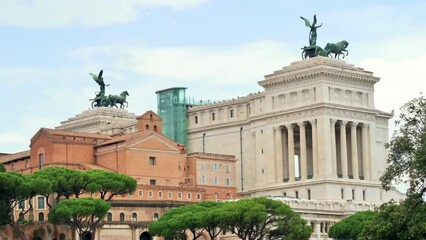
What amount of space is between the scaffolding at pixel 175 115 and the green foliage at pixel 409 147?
337 feet

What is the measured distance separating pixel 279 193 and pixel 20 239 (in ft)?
137

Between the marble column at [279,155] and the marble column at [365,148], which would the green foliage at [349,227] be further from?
the marble column at [365,148]

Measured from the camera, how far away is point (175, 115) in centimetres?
18400

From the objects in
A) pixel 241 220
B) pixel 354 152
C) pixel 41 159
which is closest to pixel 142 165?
pixel 41 159

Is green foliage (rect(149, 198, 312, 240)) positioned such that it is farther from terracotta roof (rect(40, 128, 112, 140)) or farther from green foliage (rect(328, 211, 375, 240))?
terracotta roof (rect(40, 128, 112, 140))

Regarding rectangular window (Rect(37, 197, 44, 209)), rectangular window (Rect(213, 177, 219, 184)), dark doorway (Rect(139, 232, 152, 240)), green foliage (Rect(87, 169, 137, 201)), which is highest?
rectangular window (Rect(213, 177, 219, 184))

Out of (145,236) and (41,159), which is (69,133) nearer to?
(41,159)

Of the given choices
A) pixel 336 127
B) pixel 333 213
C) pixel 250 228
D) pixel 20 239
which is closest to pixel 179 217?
pixel 250 228

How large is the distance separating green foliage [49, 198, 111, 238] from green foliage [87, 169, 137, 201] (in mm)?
3667

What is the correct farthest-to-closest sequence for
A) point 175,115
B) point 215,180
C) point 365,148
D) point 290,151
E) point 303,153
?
point 175,115 → point 365,148 → point 290,151 → point 215,180 → point 303,153

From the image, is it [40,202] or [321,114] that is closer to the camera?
[40,202]

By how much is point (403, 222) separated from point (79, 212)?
2215 inches

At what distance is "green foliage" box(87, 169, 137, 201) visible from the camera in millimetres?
136750

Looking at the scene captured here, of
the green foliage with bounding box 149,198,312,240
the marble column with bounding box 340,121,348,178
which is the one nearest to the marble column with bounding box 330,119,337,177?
the marble column with bounding box 340,121,348,178
